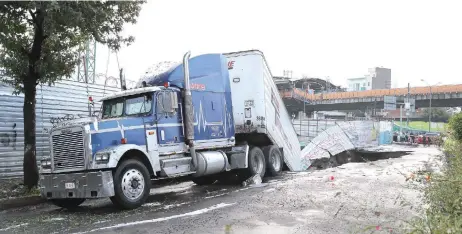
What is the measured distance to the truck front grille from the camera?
841 centimetres

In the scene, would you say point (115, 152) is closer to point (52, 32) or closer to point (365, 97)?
point (52, 32)

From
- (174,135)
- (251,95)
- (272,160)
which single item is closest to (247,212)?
(174,135)

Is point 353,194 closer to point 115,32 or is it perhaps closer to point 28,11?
point 115,32

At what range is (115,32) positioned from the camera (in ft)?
37.4

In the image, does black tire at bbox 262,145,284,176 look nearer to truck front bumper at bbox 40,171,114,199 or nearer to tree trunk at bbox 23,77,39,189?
truck front bumper at bbox 40,171,114,199

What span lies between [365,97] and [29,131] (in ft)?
245

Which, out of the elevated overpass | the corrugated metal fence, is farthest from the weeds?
the elevated overpass

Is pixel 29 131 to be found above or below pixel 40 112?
below

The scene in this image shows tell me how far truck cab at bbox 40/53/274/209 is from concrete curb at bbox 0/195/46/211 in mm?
1289

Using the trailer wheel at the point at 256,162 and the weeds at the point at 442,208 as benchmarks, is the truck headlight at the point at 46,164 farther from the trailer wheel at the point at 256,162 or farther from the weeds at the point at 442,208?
the weeds at the point at 442,208

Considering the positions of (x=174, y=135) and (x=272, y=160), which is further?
(x=272, y=160)

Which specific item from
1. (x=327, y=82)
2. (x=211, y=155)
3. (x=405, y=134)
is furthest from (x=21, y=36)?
(x=327, y=82)

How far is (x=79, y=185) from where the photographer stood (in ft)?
27.2

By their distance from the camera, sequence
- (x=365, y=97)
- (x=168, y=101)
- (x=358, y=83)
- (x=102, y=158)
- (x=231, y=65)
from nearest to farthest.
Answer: (x=102, y=158), (x=168, y=101), (x=231, y=65), (x=365, y=97), (x=358, y=83)
